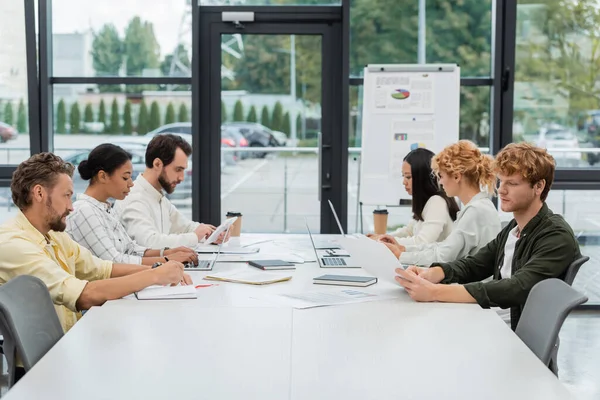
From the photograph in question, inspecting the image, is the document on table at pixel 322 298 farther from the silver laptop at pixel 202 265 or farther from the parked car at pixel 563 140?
the parked car at pixel 563 140

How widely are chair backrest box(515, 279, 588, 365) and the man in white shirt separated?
2.09 meters

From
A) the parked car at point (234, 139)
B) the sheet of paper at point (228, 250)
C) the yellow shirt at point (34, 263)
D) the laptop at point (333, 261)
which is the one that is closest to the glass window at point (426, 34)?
the parked car at point (234, 139)

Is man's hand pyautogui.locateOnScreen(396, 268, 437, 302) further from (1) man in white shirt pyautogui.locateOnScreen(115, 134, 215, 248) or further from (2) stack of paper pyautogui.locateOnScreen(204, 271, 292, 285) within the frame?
(1) man in white shirt pyautogui.locateOnScreen(115, 134, 215, 248)

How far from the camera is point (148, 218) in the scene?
4219mm

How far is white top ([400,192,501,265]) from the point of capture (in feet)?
12.0

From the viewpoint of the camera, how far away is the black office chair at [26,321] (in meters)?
2.16

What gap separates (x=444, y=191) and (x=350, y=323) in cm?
193

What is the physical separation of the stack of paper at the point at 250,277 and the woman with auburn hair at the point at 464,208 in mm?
A: 786

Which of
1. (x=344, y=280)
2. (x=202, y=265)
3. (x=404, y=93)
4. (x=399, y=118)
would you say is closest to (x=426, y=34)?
(x=404, y=93)

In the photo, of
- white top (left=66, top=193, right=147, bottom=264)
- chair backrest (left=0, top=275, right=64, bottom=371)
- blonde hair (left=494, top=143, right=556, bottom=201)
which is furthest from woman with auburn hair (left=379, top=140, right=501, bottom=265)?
chair backrest (left=0, top=275, right=64, bottom=371)

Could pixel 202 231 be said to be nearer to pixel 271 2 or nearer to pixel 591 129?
pixel 271 2

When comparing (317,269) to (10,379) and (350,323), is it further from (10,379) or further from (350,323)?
(10,379)

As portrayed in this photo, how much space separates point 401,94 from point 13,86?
2.92 m

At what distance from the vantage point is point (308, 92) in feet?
19.1
